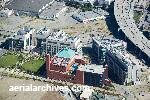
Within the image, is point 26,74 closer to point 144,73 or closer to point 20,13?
point 144,73

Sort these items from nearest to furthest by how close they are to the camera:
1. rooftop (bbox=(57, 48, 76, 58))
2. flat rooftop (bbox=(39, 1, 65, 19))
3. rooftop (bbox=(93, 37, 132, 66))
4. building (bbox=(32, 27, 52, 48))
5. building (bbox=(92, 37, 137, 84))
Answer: building (bbox=(92, 37, 137, 84)) < rooftop (bbox=(93, 37, 132, 66)) < rooftop (bbox=(57, 48, 76, 58)) < building (bbox=(32, 27, 52, 48)) < flat rooftop (bbox=(39, 1, 65, 19))

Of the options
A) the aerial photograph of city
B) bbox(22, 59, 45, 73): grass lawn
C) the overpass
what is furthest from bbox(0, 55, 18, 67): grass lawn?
the overpass

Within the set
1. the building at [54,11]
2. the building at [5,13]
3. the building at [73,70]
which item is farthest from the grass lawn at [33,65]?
the building at [5,13]

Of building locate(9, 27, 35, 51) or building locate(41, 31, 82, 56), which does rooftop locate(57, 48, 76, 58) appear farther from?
building locate(9, 27, 35, 51)

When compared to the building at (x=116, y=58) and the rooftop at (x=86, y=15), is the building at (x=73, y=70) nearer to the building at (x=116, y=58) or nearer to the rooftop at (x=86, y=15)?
the building at (x=116, y=58)

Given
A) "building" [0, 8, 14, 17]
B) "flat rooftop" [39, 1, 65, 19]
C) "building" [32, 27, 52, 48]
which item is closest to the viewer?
"building" [32, 27, 52, 48]

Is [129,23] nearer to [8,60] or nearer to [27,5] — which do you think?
[27,5]

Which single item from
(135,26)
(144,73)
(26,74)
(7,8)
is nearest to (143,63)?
(144,73)

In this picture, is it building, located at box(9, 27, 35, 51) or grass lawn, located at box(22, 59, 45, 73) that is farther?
building, located at box(9, 27, 35, 51)
